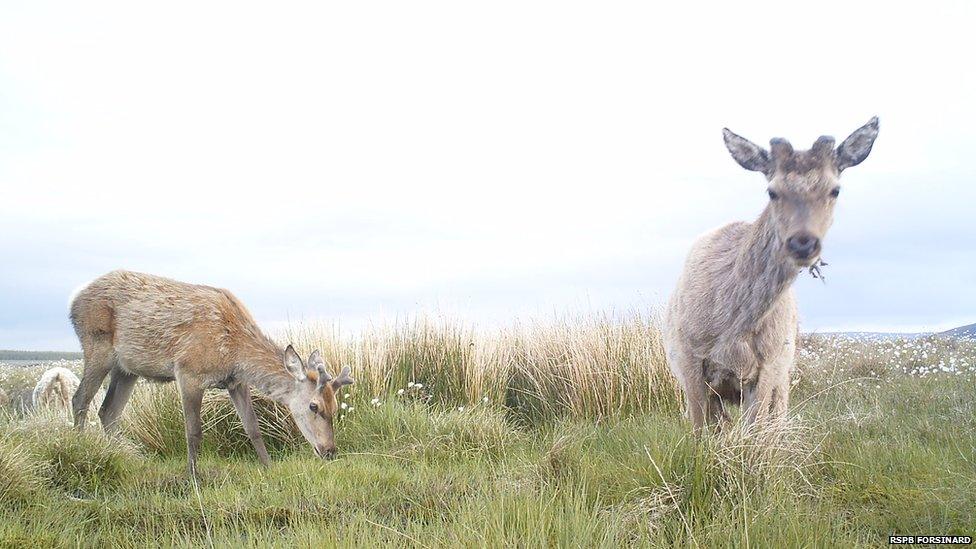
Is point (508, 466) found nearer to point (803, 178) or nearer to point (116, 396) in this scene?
point (803, 178)

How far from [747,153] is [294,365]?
5.07m

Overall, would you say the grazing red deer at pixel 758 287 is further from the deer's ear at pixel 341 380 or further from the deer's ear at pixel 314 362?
the deer's ear at pixel 314 362

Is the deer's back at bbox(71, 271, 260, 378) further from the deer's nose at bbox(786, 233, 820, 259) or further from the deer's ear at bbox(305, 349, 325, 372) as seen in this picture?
the deer's nose at bbox(786, 233, 820, 259)

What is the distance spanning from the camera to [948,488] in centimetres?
500

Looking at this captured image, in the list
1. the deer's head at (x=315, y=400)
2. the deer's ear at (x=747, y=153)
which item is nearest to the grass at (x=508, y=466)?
the deer's head at (x=315, y=400)

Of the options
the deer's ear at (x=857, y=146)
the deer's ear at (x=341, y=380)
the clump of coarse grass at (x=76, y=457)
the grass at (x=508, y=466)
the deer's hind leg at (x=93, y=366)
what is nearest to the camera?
the grass at (x=508, y=466)

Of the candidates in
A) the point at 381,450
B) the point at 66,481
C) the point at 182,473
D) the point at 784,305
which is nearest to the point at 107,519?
the point at 66,481

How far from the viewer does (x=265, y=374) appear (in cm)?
861

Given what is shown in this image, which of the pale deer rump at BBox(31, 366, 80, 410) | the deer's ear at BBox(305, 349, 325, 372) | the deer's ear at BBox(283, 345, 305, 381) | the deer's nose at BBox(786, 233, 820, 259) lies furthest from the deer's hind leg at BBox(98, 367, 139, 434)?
the deer's nose at BBox(786, 233, 820, 259)

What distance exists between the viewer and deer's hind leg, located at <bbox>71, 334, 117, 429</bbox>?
29.9 ft

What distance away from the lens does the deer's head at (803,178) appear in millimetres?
5312

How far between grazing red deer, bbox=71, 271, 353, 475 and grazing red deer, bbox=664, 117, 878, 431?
153 inches

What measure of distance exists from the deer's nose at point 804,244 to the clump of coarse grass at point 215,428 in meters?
6.30

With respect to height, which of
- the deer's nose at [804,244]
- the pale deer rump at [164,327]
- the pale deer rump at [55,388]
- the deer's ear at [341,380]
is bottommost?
the pale deer rump at [55,388]
